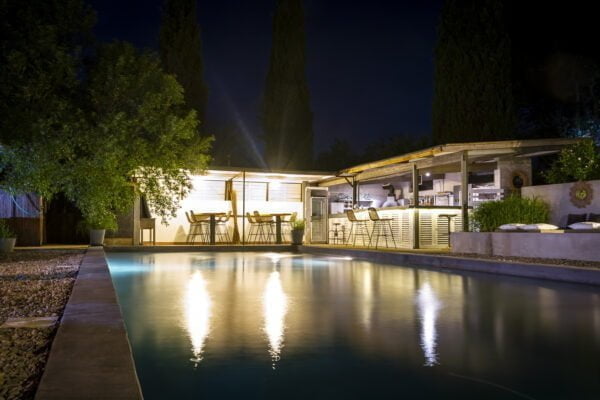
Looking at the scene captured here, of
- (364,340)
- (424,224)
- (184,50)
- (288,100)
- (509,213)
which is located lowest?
(364,340)

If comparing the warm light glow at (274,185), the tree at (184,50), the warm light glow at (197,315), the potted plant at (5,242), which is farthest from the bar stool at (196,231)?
the warm light glow at (197,315)

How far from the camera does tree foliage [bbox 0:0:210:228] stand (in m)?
7.97

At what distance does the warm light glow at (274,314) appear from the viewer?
11.2 ft

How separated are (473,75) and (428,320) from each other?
16.5 metres

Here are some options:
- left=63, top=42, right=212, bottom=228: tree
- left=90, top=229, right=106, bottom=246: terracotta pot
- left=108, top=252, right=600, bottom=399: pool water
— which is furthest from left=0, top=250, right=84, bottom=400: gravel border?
left=90, top=229, right=106, bottom=246: terracotta pot

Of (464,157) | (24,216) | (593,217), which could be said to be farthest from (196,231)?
(593,217)

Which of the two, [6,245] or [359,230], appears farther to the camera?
[359,230]

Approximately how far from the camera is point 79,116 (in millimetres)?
8766

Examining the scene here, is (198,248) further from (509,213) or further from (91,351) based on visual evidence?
(91,351)

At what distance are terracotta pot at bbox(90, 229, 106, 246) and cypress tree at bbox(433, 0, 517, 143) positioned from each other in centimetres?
1189

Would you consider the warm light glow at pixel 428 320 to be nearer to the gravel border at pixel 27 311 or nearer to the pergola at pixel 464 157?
the gravel border at pixel 27 311

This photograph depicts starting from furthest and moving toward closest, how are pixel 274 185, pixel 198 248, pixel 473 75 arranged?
1. pixel 473 75
2. pixel 274 185
3. pixel 198 248

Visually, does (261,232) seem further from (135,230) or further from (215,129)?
(215,129)

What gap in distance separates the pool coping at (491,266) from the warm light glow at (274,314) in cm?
339
